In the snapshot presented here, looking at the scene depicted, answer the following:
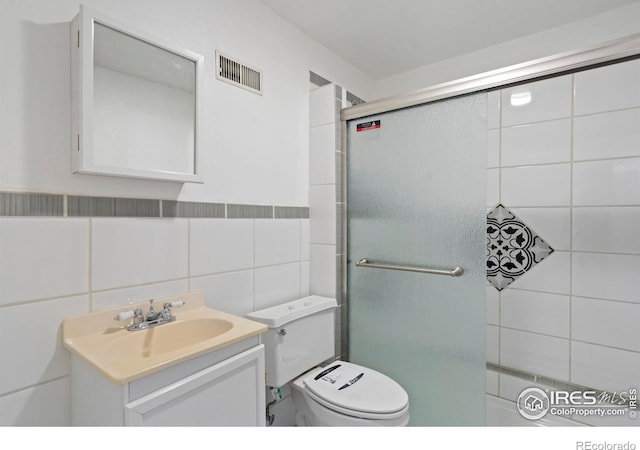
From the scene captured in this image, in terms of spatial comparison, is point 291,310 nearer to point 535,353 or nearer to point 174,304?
point 174,304

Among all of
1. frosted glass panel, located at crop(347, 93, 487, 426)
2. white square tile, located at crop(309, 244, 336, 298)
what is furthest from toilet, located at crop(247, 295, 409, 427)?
frosted glass panel, located at crop(347, 93, 487, 426)

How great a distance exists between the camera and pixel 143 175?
1.10 m

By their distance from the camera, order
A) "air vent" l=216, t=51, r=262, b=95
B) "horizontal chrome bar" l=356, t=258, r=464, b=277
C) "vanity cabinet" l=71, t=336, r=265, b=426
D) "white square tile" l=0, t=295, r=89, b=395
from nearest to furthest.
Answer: "vanity cabinet" l=71, t=336, r=265, b=426
"white square tile" l=0, t=295, r=89, b=395
"air vent" l=216, t=51, r=262, b=95
"horizontal chrome bar" l=356, t=258, r=464, b=277

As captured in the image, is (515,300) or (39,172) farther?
(515,300)

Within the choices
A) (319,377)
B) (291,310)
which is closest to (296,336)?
(291,310)

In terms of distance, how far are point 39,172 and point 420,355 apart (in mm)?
1729

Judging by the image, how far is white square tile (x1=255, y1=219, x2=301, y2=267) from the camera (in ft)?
5.25

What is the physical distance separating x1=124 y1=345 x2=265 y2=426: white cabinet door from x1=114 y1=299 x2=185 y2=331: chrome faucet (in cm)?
32

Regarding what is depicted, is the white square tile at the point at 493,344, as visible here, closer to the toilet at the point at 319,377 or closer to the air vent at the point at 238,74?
the toilet at the point at 319,377

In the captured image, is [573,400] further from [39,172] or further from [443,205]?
[39,172]

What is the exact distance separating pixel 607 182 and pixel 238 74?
1.93 meters

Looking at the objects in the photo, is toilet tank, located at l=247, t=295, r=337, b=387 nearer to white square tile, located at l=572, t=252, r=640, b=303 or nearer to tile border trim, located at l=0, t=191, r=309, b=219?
tile border trim, located at l=0, t=191, r=309, b=219
